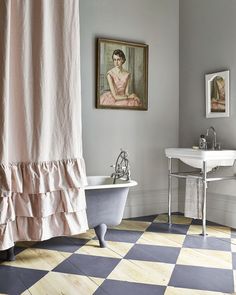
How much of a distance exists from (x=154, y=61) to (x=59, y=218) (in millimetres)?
2282

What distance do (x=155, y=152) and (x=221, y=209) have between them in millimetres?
971

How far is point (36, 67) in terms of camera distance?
2607 millimetres

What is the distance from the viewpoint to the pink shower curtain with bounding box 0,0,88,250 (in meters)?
2.45

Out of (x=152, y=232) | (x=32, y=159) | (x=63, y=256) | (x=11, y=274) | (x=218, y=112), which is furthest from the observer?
(x=218, y=112)

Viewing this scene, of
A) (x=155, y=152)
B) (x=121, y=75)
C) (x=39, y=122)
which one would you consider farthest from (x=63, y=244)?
(x=121, y=75)

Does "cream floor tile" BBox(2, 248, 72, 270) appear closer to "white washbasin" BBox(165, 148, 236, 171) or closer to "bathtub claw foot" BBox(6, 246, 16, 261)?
"bathtub claw foot" BBox(6, 246, 16, 261)

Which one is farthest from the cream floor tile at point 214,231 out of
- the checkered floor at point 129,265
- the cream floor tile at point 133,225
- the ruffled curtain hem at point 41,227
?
the ruffled curtain hem at point 41,227

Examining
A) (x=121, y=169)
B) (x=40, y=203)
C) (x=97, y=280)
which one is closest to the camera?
(x=97, y=280)

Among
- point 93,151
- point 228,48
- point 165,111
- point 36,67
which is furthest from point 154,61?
point 36,67

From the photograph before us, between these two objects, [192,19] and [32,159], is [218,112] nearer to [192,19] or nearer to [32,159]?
[192,19]

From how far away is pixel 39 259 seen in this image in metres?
2.71

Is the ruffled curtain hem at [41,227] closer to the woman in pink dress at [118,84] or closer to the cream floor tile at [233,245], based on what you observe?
the cream floor tile at [233,245]

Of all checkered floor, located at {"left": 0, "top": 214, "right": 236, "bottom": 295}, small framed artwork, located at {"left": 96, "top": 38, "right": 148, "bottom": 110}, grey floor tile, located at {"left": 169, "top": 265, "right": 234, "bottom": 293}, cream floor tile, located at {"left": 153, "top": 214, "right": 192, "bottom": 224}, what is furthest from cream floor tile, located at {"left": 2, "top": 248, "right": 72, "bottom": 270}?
small framed artwork, located at {"left": 96, "top": 38, "right": 148, "bottom": 110}

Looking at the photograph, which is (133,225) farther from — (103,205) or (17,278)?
(17,278)
